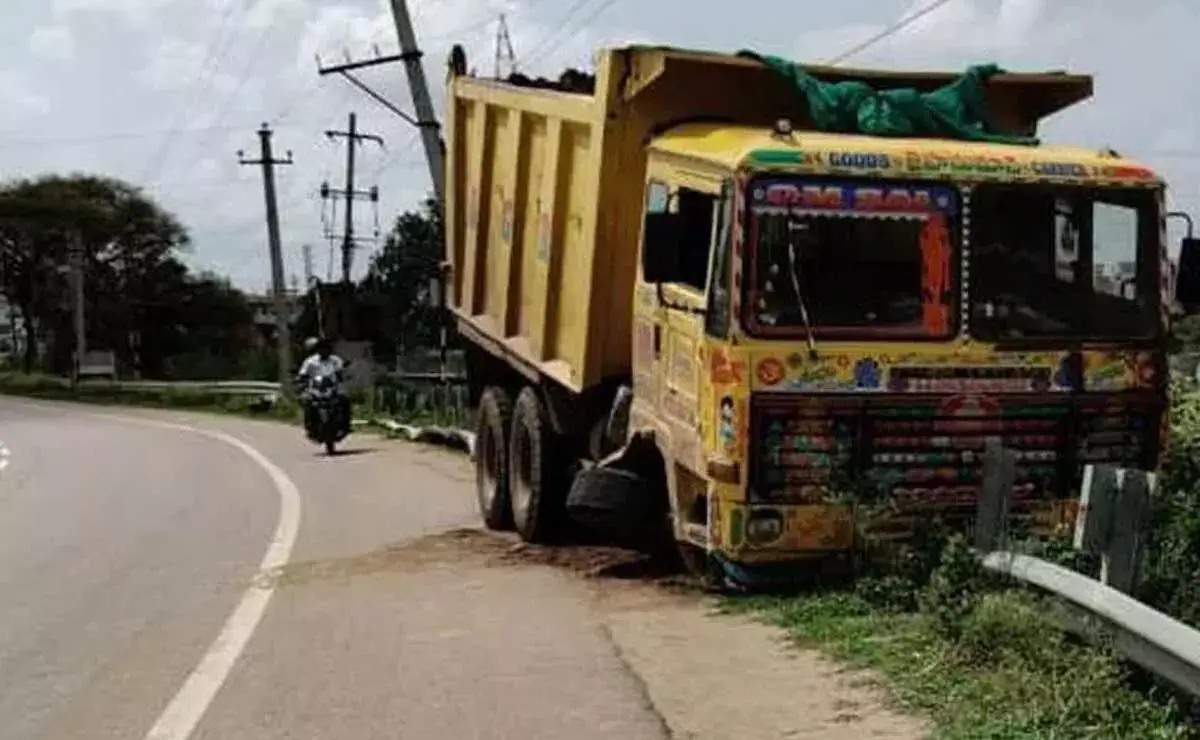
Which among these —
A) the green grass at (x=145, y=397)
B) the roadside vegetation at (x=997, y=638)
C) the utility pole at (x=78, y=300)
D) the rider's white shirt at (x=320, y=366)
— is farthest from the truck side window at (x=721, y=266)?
the utility pole at (x=78, y=300)

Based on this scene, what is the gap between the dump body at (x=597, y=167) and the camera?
10.5 metres

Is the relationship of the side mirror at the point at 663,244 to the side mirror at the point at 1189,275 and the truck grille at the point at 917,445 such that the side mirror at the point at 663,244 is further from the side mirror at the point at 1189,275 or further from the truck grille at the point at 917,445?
the side mirror at the point at 1189,275

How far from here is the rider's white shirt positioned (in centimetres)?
2648

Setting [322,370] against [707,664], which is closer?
[707,664]

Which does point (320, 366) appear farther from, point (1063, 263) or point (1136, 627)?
point (1136, 627)

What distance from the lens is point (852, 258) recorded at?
29.8ft

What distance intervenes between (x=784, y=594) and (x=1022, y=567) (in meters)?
2.06

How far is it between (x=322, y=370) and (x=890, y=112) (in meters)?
17.5

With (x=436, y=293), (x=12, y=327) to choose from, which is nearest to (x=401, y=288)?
(x=12, y=327)

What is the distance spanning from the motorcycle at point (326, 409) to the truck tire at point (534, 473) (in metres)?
13.1

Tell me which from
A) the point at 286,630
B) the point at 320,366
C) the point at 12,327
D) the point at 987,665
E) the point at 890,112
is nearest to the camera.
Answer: the point at 987,665

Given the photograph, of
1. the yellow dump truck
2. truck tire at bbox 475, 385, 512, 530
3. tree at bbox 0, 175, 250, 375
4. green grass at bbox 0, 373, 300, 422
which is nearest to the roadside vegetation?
the yellow dump truck

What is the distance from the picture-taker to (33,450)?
32.2m

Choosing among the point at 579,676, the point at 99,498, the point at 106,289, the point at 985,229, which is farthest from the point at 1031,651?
the point at 106,289
